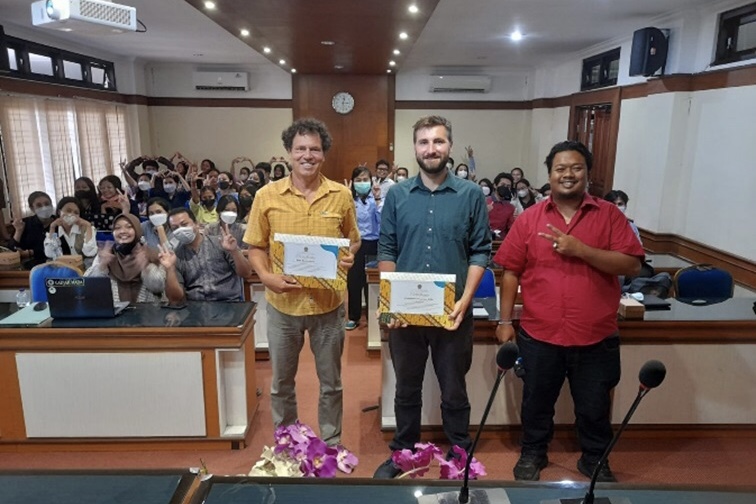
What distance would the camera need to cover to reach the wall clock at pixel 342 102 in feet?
33.4

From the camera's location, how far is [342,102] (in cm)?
1022

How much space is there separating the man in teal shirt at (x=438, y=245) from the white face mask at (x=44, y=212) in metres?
3.91

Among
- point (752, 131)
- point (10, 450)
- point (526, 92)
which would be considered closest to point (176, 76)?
point (526, 92)

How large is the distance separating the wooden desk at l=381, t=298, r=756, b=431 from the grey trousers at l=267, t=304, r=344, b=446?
0.45 metres

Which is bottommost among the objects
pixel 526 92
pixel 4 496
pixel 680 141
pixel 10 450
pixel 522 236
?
pixel 10 450

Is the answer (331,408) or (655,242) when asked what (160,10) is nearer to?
(331,408)

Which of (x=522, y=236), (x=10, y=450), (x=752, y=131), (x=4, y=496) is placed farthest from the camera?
(x=752, y=131)

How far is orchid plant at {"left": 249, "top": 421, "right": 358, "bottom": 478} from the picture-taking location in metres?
1.17

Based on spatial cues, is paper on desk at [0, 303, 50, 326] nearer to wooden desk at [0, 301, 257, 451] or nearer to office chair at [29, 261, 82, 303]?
wooden desk at [0, 301, 257, 451]

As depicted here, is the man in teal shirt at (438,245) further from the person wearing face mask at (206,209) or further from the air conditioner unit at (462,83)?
the air conditioner unit at (462,83)

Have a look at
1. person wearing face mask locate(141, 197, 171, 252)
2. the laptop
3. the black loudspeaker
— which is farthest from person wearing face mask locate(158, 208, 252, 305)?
the black loudspeaker

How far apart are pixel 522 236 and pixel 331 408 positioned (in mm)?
1249

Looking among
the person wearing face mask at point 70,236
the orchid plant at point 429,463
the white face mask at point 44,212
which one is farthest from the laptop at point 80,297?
the white face mask at point 44,212

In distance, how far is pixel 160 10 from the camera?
5121mm
